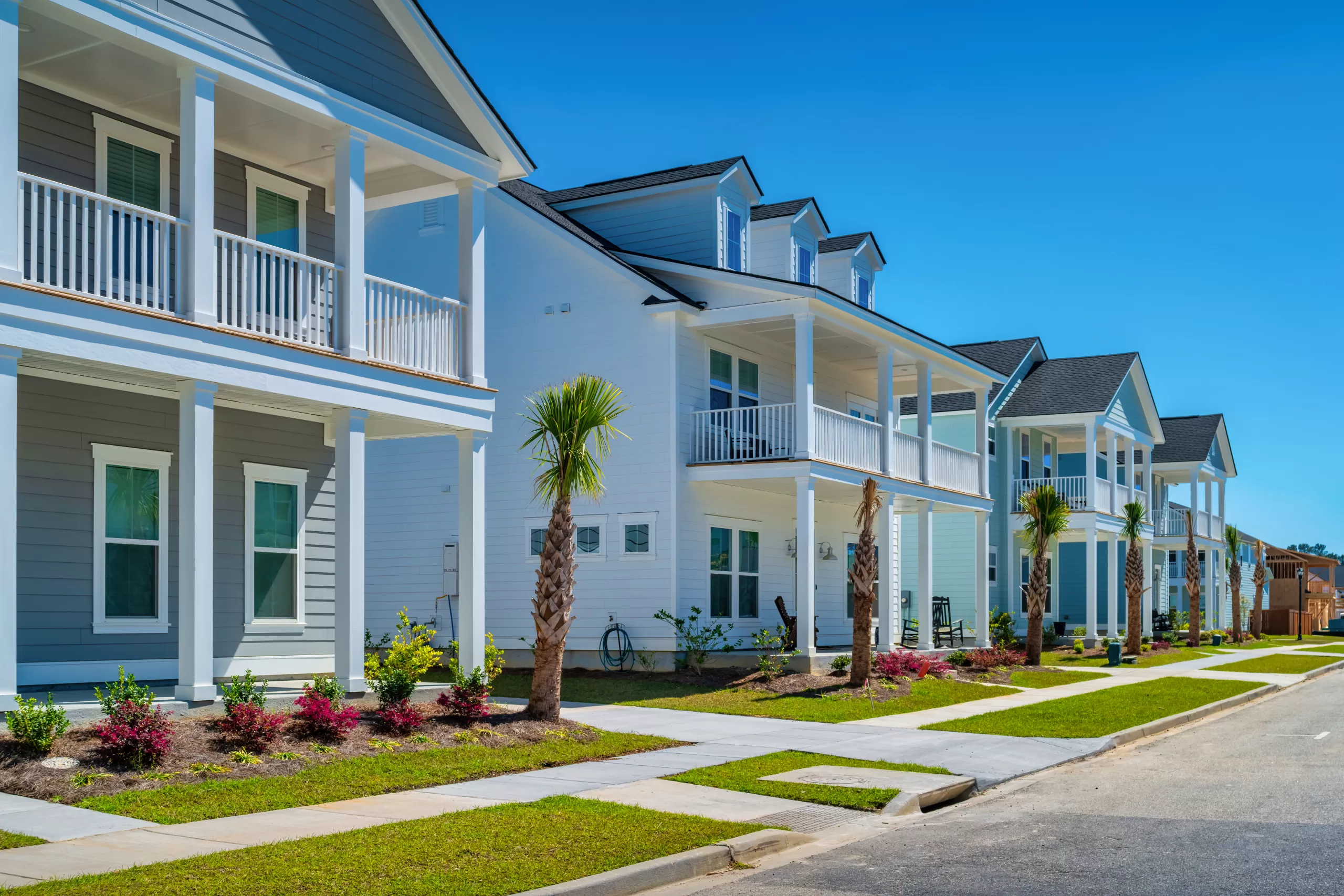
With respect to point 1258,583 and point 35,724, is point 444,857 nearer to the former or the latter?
point 35,724

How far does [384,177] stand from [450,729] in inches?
317

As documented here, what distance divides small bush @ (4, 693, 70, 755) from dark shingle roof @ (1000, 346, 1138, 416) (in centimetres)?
3353

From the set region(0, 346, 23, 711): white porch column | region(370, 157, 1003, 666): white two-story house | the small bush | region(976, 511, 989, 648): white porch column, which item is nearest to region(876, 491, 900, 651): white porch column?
region(370, 157, 1003, 666): white two-story house

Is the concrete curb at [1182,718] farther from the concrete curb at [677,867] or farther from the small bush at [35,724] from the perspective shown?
the small bush at [35,724]

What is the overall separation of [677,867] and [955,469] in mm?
24124

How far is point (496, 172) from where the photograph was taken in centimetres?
1741

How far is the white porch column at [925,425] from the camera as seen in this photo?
95.7 ft

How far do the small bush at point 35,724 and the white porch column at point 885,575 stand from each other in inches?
685

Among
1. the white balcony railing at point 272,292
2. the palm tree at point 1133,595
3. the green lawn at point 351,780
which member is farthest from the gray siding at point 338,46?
the palm tree at point 1133,595

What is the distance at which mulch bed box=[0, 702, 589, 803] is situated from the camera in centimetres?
1035

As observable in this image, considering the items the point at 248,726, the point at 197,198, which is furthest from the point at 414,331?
the point at 248,726

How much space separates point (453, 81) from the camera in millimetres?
16609

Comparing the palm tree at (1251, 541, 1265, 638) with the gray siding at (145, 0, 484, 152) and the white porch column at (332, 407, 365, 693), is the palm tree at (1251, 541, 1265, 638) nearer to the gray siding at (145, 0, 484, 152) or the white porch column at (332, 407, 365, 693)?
the gray siding at (145, 0, 484, 152)

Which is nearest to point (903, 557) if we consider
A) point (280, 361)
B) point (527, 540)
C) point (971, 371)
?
point (971, 371)
